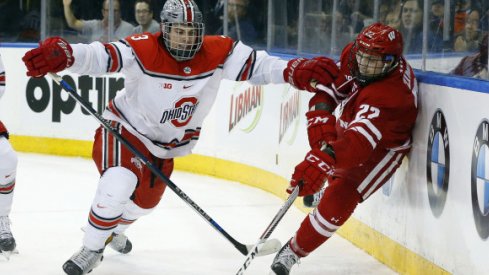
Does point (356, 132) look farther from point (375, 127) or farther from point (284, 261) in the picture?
point (284, 261)

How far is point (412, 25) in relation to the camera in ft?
14.9

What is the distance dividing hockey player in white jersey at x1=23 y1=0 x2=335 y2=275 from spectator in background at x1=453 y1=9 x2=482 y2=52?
20.9 inches

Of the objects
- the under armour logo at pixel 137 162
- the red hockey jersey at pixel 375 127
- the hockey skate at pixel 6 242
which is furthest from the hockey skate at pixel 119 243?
the red hockey jersey at pixel 375 127

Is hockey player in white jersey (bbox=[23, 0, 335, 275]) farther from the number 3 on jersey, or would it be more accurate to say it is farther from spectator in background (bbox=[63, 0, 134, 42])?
spectator in background (bbox=[63, 0, 134, 42])

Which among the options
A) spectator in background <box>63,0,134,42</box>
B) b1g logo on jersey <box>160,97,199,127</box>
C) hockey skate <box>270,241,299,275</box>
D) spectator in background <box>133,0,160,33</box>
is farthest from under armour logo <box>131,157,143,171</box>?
spectator in background <box>63,0,134,42</box>

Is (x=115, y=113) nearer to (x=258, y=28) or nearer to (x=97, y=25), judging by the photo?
(x=258, y=28)

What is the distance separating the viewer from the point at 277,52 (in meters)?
6.41

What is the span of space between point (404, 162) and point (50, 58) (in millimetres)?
1477

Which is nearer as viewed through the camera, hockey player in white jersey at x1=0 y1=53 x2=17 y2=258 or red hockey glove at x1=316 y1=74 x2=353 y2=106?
red hockey glove at x1=316 y1=74 x2=353 y2=106

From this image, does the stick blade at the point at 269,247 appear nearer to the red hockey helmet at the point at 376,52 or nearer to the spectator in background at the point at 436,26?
the red hockey helmet at the point at 376,52

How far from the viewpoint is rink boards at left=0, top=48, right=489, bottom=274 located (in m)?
3.50

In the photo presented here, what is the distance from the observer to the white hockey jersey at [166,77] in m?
3.87

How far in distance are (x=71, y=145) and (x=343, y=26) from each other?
2.82 m

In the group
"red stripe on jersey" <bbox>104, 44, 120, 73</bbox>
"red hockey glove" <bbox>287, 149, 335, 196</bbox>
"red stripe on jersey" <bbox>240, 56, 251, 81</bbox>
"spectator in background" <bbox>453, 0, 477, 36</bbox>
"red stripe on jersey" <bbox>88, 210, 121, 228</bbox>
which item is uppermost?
"spectator in background" <bbox>453, 0, 477, 36</bbox>
